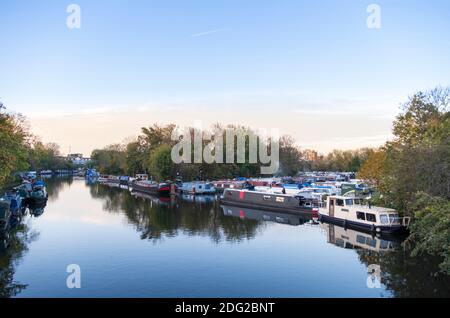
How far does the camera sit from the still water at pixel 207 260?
17391 millimetres

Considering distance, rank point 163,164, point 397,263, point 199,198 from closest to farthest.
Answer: point 397,263, point 199,198, point 163,164

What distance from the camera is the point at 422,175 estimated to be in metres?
24.3

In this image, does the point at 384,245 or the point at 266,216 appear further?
the point at 266,216

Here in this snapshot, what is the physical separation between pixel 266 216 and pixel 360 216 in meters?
10.9

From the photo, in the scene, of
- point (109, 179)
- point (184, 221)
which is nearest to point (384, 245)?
point (184, 221)

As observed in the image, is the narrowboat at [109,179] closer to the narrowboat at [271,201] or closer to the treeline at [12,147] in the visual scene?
the treeline at [12,147]

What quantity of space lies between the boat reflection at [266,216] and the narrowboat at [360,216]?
7.80 feet

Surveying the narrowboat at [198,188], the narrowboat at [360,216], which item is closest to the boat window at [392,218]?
the narrowboat at [360,216]

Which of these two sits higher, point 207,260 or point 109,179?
point 109,179

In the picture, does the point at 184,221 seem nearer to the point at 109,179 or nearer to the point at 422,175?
the point at 422,175

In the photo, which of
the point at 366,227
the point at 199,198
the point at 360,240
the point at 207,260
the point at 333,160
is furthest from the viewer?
the point at 333,160

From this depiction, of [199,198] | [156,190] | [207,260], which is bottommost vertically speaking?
[207,260]

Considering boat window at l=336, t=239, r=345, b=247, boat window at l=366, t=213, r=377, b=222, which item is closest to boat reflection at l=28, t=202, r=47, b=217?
boat window at l=336, t=239, r=345, b=247
